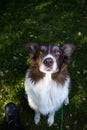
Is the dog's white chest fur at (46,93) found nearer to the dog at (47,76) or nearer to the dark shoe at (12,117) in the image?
the dog at (47,76)

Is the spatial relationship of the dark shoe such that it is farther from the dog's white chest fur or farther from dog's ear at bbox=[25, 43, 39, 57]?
dog's ear at bbox=[25, 43, 39, 57]

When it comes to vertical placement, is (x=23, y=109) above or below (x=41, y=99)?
below

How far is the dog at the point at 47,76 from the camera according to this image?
4.41 meters

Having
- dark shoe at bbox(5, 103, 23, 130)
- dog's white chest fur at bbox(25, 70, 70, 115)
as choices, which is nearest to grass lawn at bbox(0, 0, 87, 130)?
dark shoe at bbox(5, 103, 23, 130)

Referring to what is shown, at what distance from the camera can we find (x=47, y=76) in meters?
4.67

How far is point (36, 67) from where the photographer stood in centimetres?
459

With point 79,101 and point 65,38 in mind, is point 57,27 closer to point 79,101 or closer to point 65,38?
point 65,38

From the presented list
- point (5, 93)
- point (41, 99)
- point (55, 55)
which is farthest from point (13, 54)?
point (55, 55)

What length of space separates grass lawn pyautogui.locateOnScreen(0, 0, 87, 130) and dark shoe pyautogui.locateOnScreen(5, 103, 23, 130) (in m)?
0.28

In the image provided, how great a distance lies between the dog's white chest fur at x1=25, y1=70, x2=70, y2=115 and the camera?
475 centimetres

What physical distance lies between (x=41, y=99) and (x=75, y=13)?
4.10 metres

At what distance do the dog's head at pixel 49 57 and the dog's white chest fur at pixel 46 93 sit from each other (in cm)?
26

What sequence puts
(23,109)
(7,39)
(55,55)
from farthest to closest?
(7,39) → (23,109) → (55,55)

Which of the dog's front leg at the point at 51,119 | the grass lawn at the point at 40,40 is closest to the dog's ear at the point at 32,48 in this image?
the dog's front leg at the point at 51,119
